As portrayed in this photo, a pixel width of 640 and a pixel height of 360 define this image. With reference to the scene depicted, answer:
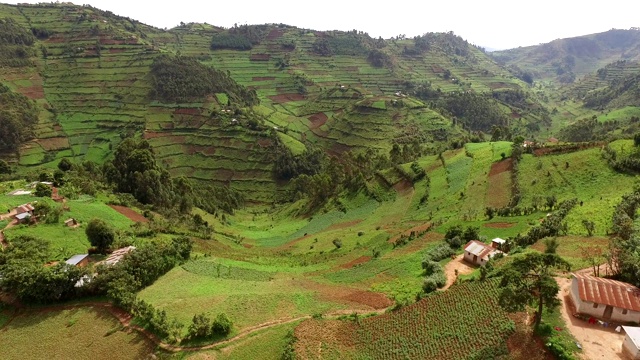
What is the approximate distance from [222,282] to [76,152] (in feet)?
388

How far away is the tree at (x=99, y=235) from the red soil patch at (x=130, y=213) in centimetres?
1627

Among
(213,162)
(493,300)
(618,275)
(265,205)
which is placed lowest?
(265,205)

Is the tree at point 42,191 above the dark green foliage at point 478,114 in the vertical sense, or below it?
below

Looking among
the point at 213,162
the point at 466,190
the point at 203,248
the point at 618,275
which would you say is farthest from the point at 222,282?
the point at 213,162

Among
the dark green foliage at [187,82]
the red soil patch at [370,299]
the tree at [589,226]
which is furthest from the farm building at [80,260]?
the dark green foliage at [187,82]

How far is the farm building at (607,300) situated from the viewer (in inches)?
1009

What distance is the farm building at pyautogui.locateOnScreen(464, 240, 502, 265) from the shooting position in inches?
1531

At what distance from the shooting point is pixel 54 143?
132m

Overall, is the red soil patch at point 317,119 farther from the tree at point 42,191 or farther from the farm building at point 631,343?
the farm building at point 631,343

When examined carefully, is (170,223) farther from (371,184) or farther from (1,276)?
(371,184)

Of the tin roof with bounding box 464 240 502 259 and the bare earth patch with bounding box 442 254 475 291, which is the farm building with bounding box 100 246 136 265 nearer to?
the bare earth patch with bounding box 442 254 475 291

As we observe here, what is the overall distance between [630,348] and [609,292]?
4.47 metres

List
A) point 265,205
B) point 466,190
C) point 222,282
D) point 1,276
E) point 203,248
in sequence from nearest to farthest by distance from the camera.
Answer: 1. point 1,276
2. point 222,282
3. point 203,248
4. point 466,190
5. point 265,205

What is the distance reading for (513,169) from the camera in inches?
2694
